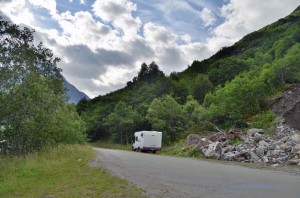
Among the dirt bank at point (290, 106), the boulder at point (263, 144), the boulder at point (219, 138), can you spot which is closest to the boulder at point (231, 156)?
the boulder at point (263, 144)

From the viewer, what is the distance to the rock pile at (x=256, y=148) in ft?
88.1

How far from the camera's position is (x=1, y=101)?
69.1ft

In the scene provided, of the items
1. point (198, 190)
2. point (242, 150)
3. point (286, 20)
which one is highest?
point (286, 20)

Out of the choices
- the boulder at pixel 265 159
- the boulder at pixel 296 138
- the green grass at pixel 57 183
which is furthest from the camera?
the boulder at pixel 296 138

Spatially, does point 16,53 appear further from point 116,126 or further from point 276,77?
point 116,126

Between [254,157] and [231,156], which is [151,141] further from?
[254,157]

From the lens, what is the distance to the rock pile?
88.1 feet

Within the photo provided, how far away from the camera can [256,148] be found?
2944 cm

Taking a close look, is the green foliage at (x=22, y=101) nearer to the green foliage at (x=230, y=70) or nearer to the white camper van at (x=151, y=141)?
the white camper van at (x=151, y=141)

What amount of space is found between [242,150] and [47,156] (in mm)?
16013

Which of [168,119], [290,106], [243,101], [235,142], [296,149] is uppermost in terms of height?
[243,101]

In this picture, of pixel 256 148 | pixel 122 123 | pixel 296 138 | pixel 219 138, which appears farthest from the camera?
pixel 122 123

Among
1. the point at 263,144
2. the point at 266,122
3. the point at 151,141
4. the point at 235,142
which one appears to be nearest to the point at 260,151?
the point at 263,144

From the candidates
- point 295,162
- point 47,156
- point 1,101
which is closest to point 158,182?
point 47,156
